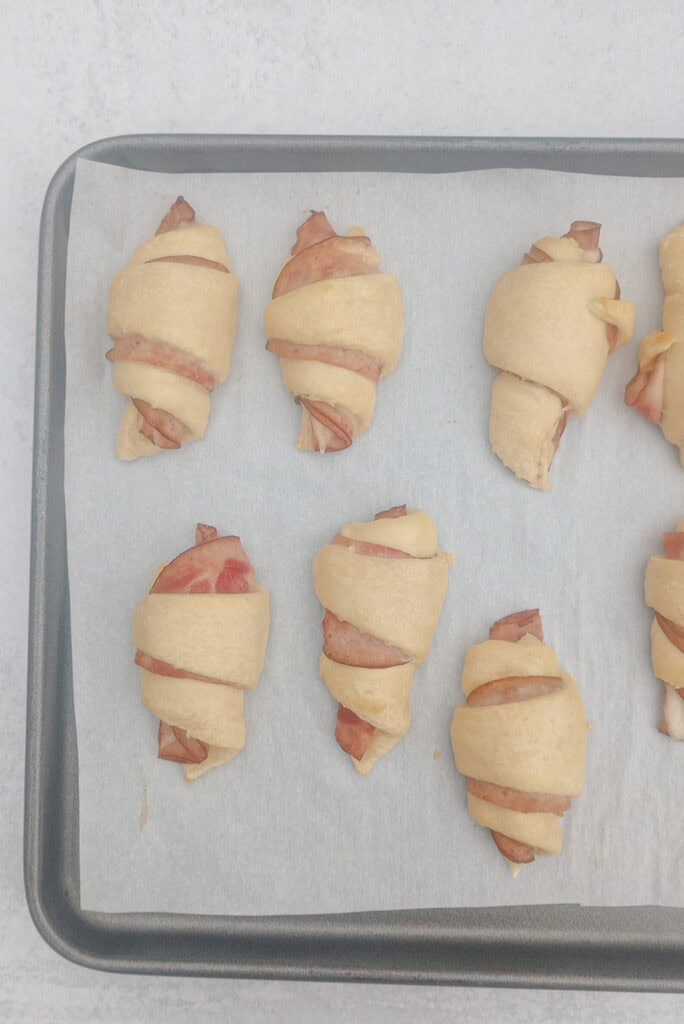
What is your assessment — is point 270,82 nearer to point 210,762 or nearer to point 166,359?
point 166,359

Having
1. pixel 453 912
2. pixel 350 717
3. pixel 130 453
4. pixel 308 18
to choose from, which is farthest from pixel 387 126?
pixel 453 912

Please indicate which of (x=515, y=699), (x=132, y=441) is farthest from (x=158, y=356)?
(x=515, y=699)

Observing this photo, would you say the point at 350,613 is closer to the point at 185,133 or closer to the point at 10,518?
the point at 10,518

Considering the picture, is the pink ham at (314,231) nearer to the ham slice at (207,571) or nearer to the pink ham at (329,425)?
the pink ham at (329,425)

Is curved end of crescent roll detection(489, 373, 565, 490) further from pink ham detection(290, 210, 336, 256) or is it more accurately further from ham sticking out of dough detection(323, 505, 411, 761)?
pink ham detection(290, 210, 336, 256)

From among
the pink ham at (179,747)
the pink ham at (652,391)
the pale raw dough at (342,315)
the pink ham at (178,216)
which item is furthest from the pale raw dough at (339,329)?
the pink ham at (179,747)

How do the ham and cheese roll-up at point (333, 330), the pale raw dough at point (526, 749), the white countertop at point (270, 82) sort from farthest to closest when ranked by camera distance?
the white countertop at point (270, 82)
the ham and cheese roll-up at point (333, 330)
the pale raw dough at point (526, 749)

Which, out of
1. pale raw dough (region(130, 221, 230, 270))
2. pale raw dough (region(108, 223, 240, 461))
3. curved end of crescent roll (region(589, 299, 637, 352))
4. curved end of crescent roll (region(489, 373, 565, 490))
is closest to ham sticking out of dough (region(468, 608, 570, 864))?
curved end of crescent roll (region(489, 373, 565, 490))
